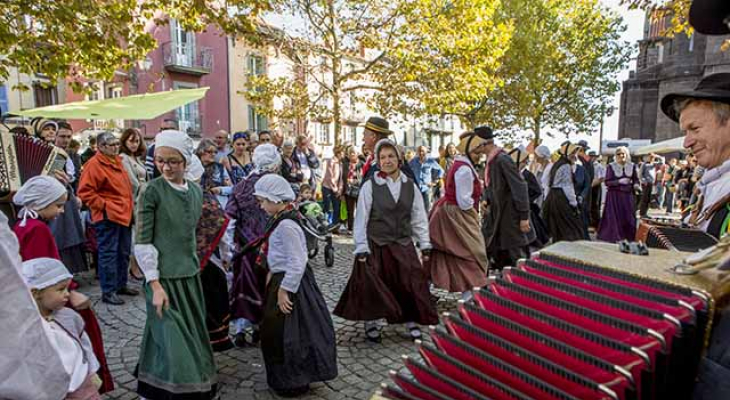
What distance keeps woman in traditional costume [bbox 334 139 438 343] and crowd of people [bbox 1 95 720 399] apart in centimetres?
1

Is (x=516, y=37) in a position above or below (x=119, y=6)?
above

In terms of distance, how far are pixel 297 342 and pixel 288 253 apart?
67 cm

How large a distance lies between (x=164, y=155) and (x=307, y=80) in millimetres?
14358

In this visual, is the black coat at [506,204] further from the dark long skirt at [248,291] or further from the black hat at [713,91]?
the black hat at [713,91]

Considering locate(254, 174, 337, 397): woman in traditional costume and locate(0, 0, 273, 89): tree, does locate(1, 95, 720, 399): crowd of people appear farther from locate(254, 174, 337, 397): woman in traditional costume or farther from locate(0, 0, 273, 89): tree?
locate(0, 0, 273, 89): tree

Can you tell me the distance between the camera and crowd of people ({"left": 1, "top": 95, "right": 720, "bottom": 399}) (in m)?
3.03

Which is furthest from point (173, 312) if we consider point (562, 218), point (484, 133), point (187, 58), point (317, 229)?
point (187, 58)

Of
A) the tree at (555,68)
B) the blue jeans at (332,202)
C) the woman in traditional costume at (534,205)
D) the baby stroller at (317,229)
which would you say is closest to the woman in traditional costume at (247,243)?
the baby stroller at (317,229)

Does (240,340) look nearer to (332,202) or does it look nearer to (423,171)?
(332,202)

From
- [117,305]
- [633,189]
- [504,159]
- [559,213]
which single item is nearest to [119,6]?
[117,305]

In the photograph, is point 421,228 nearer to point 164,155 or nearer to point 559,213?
point 164,155

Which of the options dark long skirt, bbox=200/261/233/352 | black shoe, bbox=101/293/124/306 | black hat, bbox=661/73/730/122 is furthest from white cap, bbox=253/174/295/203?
black shoe, bbox=101/293/124/306

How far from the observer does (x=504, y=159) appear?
5859 millimetres

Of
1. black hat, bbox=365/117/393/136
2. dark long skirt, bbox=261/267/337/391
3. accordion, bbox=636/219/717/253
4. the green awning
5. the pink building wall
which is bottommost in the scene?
dark long skirt, bbox=261/267/337/391
